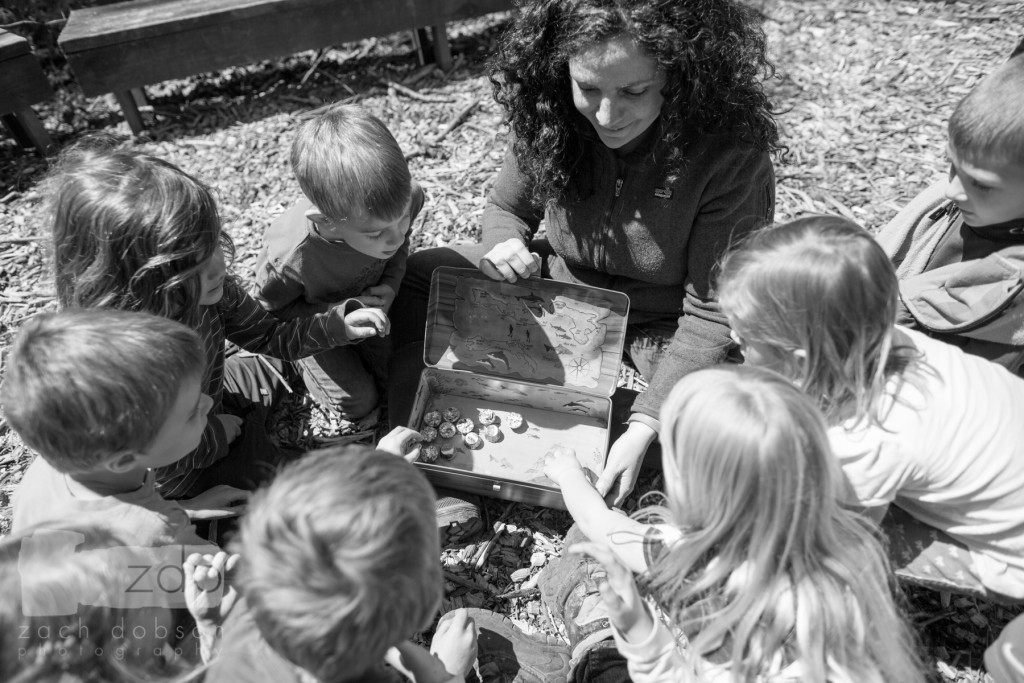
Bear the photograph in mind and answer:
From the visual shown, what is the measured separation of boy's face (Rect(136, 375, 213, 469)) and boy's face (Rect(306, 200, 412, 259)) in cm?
70

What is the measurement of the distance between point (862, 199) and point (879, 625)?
101 inches

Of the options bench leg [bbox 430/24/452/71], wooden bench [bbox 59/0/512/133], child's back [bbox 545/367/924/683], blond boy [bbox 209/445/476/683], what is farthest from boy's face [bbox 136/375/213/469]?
bench leg [bbox 430/24/452/71]

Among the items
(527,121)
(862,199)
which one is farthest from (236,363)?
(862,199)

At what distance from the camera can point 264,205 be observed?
3.62 metres

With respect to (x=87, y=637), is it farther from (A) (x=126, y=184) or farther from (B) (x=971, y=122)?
(B) (x=971, y=122)

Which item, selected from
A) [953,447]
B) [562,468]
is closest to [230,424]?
A: [562,468]

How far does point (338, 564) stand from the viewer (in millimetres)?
1271

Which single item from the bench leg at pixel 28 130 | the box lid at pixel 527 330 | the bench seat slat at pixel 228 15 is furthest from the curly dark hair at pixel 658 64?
the bench leg at pixel 28 130

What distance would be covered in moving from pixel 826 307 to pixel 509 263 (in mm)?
1095

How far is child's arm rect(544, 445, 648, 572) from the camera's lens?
1843mm

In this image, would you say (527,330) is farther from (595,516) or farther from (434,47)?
(434,47)

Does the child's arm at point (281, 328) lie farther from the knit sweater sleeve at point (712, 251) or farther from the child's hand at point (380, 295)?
the knit sweater sleeve at point (712, 251)

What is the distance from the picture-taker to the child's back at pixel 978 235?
185 centimetres

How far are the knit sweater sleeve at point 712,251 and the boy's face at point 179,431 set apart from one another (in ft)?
Answer: 4.58
